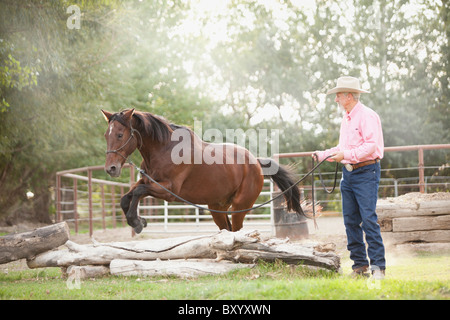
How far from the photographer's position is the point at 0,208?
58.9 ft

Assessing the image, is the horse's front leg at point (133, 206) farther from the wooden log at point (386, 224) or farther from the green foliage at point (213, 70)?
the green foliage at point (213, 70)

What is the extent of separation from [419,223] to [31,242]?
19.7 ft

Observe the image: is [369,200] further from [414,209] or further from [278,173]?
[414,209]

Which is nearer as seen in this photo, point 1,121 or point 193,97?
point 1,121

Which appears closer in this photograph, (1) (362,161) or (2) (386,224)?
(1) (362,161)

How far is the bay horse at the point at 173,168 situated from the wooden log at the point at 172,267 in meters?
0.44

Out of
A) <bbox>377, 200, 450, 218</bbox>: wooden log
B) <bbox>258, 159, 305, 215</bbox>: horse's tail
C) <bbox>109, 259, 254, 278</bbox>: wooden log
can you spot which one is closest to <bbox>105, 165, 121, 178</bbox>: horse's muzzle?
<bbox>109, 259, 254, 278</bbox>: wooden log

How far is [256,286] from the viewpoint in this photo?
3.99m

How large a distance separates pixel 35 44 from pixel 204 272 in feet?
24.4

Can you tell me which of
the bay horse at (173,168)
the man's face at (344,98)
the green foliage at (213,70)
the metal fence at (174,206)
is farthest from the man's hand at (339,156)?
the green foliage at (213,70)

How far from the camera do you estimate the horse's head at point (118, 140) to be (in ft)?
16.9

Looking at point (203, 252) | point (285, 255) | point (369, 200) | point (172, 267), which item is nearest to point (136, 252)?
point (172, 267)
